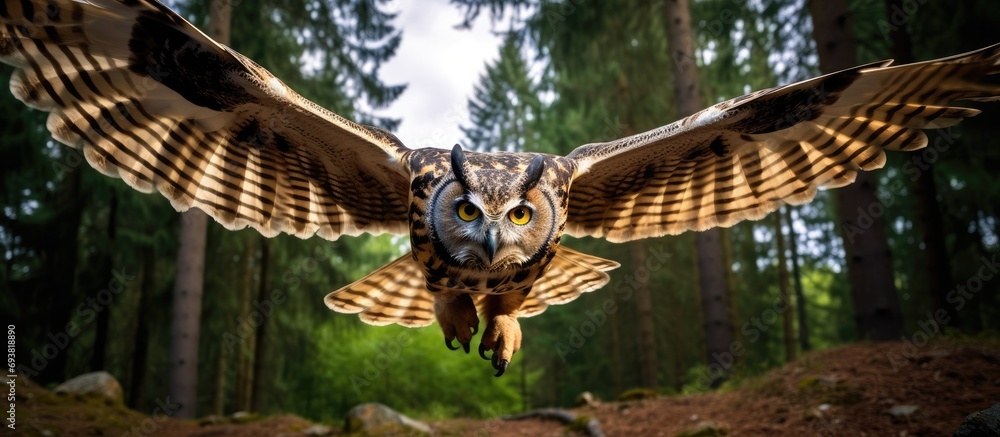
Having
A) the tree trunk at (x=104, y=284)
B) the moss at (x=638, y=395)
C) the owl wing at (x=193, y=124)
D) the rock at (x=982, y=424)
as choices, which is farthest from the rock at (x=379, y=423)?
the tree trunk at (x=104, y=284)

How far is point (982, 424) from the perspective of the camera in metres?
2.32

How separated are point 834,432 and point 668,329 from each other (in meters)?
13.7

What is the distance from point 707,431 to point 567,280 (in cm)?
187

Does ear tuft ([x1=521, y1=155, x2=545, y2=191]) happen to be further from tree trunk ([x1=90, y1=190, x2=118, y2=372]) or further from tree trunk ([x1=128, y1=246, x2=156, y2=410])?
tree trunk ([x1=128, y1=246, x2=156, y2=410])

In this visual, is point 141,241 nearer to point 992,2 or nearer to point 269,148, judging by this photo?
point 269,148

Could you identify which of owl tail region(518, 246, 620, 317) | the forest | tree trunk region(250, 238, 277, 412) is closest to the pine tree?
the forest

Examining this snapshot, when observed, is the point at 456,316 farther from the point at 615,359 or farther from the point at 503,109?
the point at 503,109

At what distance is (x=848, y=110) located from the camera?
3074 mm

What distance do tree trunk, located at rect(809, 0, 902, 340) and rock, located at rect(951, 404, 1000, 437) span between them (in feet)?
12.9

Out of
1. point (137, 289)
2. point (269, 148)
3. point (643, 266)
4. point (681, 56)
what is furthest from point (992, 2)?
point (137, 289)

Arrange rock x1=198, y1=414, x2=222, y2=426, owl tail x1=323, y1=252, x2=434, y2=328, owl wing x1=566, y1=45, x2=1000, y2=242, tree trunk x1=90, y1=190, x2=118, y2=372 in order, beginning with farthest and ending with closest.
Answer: tree trunk x1=90, y1=190, x2=118, y2=372
rock x1=198, y1=414, x2=222, y2=426
owl tail x1=323, y1=252, x2=434, y2=328
owl wing x1=566, y1=45, x2=1000, y2=242

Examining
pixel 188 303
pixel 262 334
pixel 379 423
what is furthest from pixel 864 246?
pixel 262 334

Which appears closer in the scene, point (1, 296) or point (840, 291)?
point (1, 296)

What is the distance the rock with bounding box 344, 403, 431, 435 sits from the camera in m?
5.91
